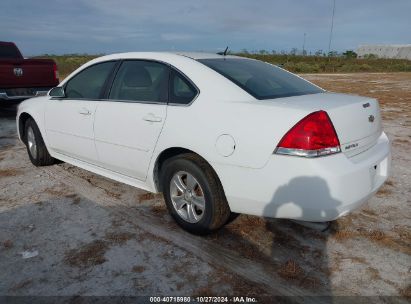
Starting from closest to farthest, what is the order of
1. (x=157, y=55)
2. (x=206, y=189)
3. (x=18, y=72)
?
(x=206, y=189) < (x=157, y=55) < (x=18, y=72)

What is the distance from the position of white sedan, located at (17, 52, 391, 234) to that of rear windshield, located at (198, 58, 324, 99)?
2 centimetres

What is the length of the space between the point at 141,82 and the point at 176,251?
1.74 metres

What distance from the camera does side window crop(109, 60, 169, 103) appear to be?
345cm

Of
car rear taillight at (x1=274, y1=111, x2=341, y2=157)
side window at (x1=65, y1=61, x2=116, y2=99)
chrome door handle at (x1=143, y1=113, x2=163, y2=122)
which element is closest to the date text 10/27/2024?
car rear taillight at (x1=274, y1=111, x2=341, y2=157)

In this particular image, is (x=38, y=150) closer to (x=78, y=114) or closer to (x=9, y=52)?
(x=78, y=114)

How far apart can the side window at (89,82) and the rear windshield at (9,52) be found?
763cm

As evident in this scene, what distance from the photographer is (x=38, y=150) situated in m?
5.10

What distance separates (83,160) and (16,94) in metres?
5.43

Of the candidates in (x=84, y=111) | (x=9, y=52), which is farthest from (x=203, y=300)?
(x=9, y=52)

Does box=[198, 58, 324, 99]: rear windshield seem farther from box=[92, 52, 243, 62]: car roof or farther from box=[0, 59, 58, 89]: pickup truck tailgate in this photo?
box=[0, 59, 58, 89]: pickup truck tailgate

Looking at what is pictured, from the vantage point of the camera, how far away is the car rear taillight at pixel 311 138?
2.54 m

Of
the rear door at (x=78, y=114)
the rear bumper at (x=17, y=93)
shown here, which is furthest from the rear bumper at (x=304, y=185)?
the rear bumper at (x=17, y=93)

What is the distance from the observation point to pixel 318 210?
261 cm

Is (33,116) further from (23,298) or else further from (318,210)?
(318,210)
